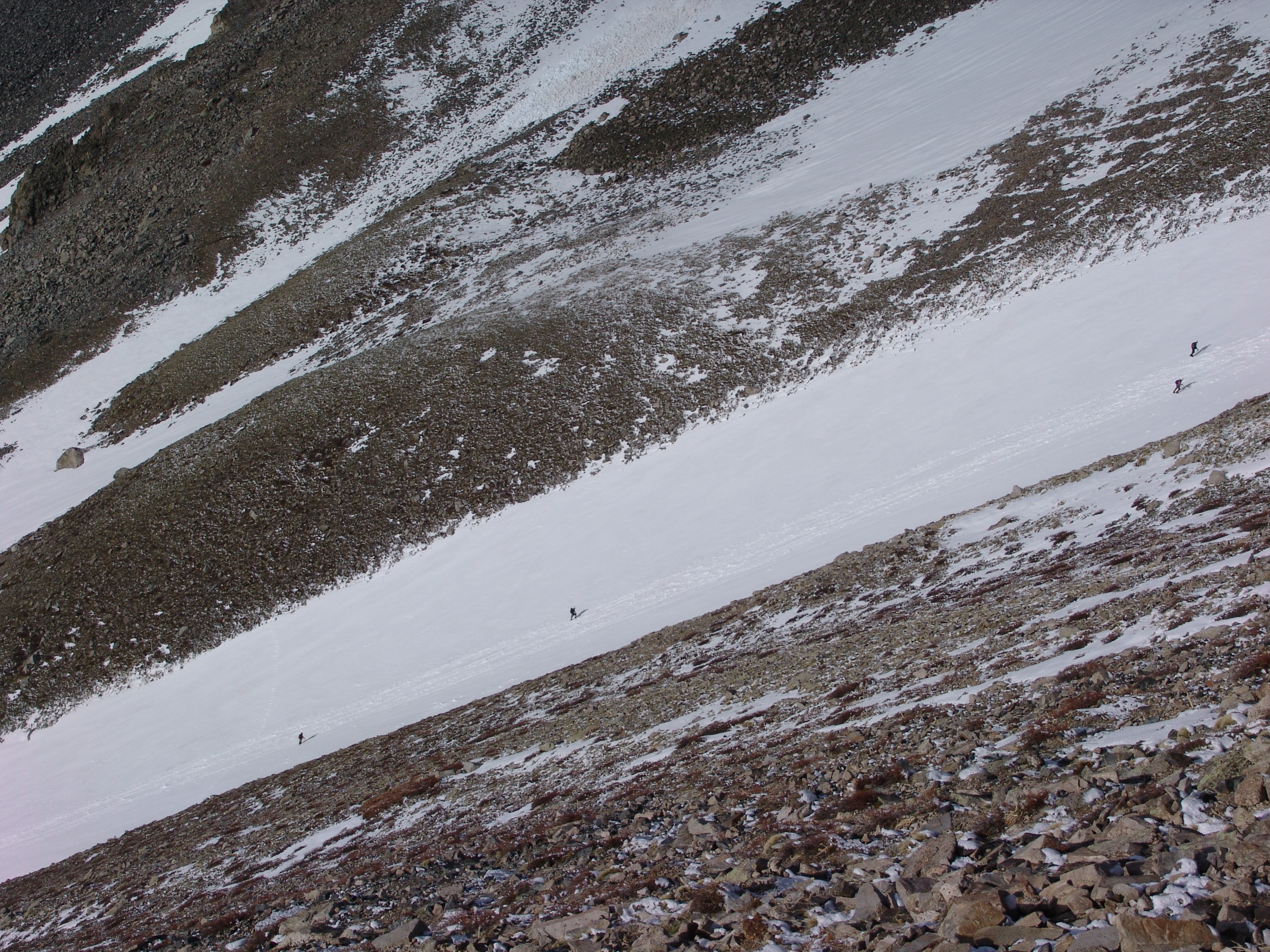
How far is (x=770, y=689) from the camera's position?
15.7 meters

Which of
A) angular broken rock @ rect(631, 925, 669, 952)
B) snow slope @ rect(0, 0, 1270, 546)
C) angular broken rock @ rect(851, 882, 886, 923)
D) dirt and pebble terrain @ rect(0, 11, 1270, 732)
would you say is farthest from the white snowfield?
angular broken rock @ rect(851, 882, 886, 923)

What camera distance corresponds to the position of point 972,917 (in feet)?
18.2

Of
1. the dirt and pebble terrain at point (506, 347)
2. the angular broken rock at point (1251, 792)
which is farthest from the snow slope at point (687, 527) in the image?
the angular broken rock at point (1251, 792)

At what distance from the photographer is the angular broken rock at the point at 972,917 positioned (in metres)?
5.44

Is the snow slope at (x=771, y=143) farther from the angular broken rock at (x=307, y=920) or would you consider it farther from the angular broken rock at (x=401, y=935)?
the angular broken rock at (x=307, y=920)

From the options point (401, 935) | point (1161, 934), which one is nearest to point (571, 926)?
point (401, 935)

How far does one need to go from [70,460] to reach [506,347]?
3232 centimetres

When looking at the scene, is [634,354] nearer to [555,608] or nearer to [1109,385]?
[555,608]

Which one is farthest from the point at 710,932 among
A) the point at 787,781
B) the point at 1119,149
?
the point at 1119,149

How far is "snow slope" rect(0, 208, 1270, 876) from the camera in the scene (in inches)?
1024

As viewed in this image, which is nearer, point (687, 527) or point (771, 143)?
point (687, 527)

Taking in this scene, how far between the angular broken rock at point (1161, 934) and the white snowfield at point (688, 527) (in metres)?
20.8

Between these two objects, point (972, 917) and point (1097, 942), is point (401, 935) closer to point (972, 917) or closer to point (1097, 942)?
point (972, 917)

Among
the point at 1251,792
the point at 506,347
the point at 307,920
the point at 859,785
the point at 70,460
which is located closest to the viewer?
the point at 1251,792
